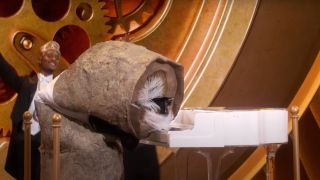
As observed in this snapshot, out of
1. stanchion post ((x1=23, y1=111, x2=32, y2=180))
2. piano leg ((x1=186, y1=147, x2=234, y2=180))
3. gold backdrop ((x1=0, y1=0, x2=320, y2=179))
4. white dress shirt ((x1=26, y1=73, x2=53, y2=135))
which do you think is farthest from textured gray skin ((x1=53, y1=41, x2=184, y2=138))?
gold backdrop ((x1=0, y1=0, x2=320, y2=179))

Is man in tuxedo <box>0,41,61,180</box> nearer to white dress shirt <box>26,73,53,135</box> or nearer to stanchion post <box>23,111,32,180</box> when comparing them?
white dress shirt <box>26,73,53,135</box>

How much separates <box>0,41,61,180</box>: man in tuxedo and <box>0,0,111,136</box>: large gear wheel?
0.08 metres

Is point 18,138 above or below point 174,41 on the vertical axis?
below

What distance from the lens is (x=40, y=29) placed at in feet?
6.43

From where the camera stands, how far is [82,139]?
1132mm

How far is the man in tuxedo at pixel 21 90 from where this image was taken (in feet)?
5.79

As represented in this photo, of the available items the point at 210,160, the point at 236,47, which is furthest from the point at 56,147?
the point at 236,47

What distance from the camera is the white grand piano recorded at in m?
1.31

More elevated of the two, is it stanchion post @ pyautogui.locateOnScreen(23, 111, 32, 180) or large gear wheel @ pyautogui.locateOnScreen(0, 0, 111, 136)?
large gear wheel @ pyautogui.locateOnScreen(0, 0, 111, 136)

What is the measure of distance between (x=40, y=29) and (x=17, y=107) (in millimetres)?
324

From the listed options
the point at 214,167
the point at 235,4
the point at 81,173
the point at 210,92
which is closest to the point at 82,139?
the point at 81,173

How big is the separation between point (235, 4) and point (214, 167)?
0.77 metres

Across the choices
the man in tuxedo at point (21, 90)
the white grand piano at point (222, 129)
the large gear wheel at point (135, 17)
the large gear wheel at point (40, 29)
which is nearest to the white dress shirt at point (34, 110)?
the man in tuxedo at point (21, 90)

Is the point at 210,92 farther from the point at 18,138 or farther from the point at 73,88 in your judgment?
the point at 73,88
